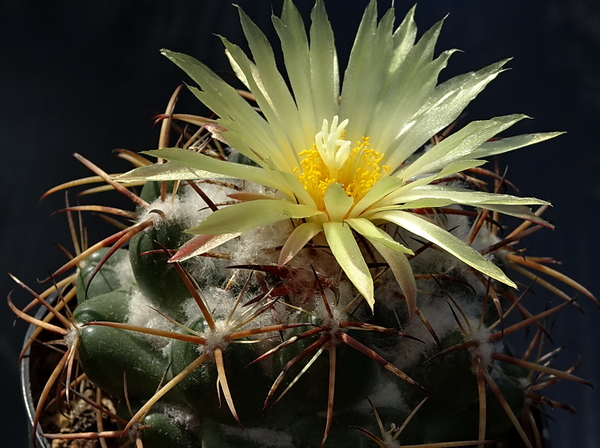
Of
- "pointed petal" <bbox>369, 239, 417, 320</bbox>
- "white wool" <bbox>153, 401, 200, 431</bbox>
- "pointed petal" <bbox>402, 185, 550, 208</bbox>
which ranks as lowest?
"white wool" <bbox>153, 401, 200, 431</bbox>

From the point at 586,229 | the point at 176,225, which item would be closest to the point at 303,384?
the point at 176,225

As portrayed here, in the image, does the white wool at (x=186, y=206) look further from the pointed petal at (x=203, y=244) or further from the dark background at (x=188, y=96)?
the dark background at (x=188, y=96)

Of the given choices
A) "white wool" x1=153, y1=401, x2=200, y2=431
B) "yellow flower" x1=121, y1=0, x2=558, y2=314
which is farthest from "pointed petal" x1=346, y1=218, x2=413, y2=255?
"white wool" x1=153, y1=401, x2=200, y2=431

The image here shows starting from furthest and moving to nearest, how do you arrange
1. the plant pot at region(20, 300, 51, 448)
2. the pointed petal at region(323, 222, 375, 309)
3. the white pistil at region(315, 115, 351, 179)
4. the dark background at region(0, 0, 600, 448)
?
1. the dark background at region(0, 0, 600, 448)
2. the plant pot at region(20, 300, 51, 448)
3. the white pistil at region(315, 115, 351, 179)
4. the pointed petal at region(323, 222, 375, 309)

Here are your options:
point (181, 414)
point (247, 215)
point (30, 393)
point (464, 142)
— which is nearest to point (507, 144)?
point (464, 142)

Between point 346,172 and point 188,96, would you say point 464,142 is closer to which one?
point 346,172

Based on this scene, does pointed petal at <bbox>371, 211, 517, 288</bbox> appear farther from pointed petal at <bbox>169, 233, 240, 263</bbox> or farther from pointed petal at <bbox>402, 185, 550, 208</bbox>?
pointed petal at <bbox>169, 233, 240, 263</bbox>

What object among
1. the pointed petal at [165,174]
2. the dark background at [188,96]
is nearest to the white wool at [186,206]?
the pointed petal at [165,174]
